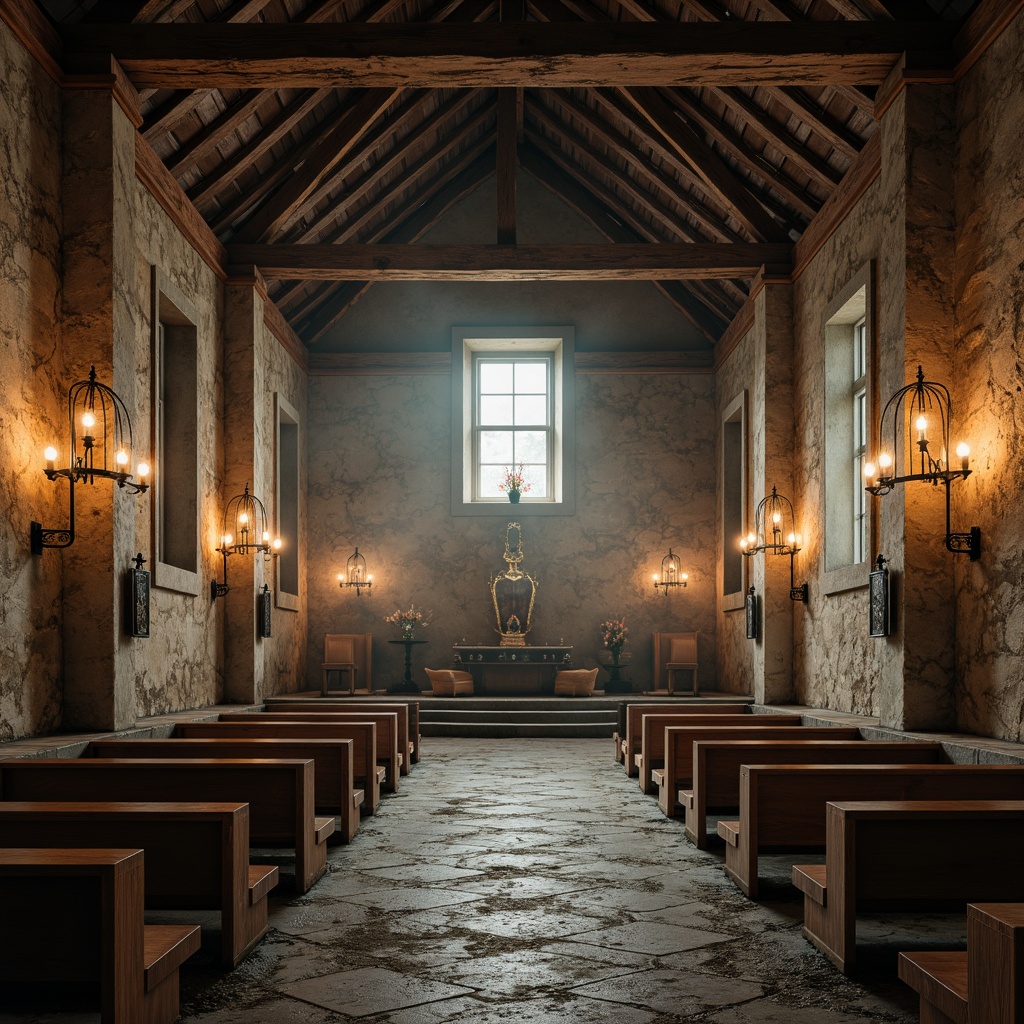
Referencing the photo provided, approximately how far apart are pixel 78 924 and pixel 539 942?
1629mm

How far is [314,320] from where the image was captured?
13.8 metres

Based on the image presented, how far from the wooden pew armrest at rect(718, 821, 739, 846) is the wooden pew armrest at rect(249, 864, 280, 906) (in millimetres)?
1876

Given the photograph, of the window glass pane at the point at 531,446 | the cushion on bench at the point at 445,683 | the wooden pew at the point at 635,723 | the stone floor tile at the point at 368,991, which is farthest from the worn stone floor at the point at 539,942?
the window glass pane at the point at 531,446

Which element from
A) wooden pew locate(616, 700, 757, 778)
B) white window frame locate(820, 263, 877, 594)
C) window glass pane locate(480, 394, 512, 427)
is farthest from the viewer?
window glass pane locate(480, 394, 512, 427)

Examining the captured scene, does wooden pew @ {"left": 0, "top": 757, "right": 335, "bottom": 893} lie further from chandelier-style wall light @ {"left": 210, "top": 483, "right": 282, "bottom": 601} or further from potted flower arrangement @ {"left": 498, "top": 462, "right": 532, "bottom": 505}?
potted flower arrangement @ {"left": 498, "top": 462, "right": 532, "bottom": 505}

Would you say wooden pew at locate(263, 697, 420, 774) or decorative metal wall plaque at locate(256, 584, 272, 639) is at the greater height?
decorative metal wall plaque at locate(256, 584, 272, 639)

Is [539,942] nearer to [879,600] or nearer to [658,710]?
[879,600]

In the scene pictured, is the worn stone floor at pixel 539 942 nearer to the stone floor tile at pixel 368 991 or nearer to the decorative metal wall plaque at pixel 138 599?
the stone floor tile at pixel 368 991

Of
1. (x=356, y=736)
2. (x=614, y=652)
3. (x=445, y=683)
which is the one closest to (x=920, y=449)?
(x=356, y=736)

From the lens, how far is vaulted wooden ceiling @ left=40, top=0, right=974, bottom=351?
6.88m

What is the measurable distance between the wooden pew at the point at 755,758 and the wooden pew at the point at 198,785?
6.35 feet

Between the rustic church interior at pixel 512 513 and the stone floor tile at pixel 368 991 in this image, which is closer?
the stone floor tile at pixel 368 991

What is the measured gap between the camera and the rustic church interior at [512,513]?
335 centimetres

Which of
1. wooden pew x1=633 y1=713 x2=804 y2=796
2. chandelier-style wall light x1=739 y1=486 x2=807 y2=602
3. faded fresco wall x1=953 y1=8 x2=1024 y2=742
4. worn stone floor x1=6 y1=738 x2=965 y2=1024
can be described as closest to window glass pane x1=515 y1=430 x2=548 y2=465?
chandelier-style wall light x1=739 y1=486 x2=807 y2=602
